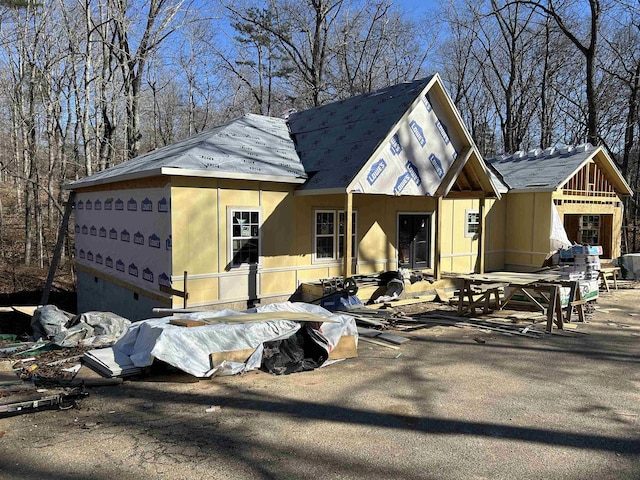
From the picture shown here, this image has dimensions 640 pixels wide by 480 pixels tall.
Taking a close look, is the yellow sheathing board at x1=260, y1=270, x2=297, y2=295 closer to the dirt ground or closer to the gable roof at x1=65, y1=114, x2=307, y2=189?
the gable roof at x1=65, y1=114, x2=307, y2=189

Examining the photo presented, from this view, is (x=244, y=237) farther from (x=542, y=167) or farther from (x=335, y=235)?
(x=542, y=167)

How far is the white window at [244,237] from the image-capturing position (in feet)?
36.8

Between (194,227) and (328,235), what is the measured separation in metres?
3.87

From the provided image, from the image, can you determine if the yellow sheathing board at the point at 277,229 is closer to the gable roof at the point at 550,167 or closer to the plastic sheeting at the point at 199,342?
the plastic sheeting at the point at 199,342

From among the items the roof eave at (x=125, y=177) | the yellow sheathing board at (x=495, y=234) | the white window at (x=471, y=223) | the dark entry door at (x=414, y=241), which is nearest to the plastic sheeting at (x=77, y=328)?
the roof eave at (x=125, y=177)

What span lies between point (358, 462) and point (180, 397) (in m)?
2.63

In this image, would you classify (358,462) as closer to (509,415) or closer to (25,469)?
(509,415)

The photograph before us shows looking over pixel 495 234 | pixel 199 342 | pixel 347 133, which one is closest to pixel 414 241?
pixel 495 234

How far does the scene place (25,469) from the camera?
4.10 meters

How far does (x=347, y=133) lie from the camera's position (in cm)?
1284

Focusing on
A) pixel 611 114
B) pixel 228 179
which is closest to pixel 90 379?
pixel 228 179

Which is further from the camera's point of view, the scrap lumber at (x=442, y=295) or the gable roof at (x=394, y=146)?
Result: the scrap lumber at (x=442, y=295)

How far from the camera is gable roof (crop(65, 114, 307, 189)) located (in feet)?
34.4

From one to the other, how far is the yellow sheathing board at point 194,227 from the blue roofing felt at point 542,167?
1128 centimetres
